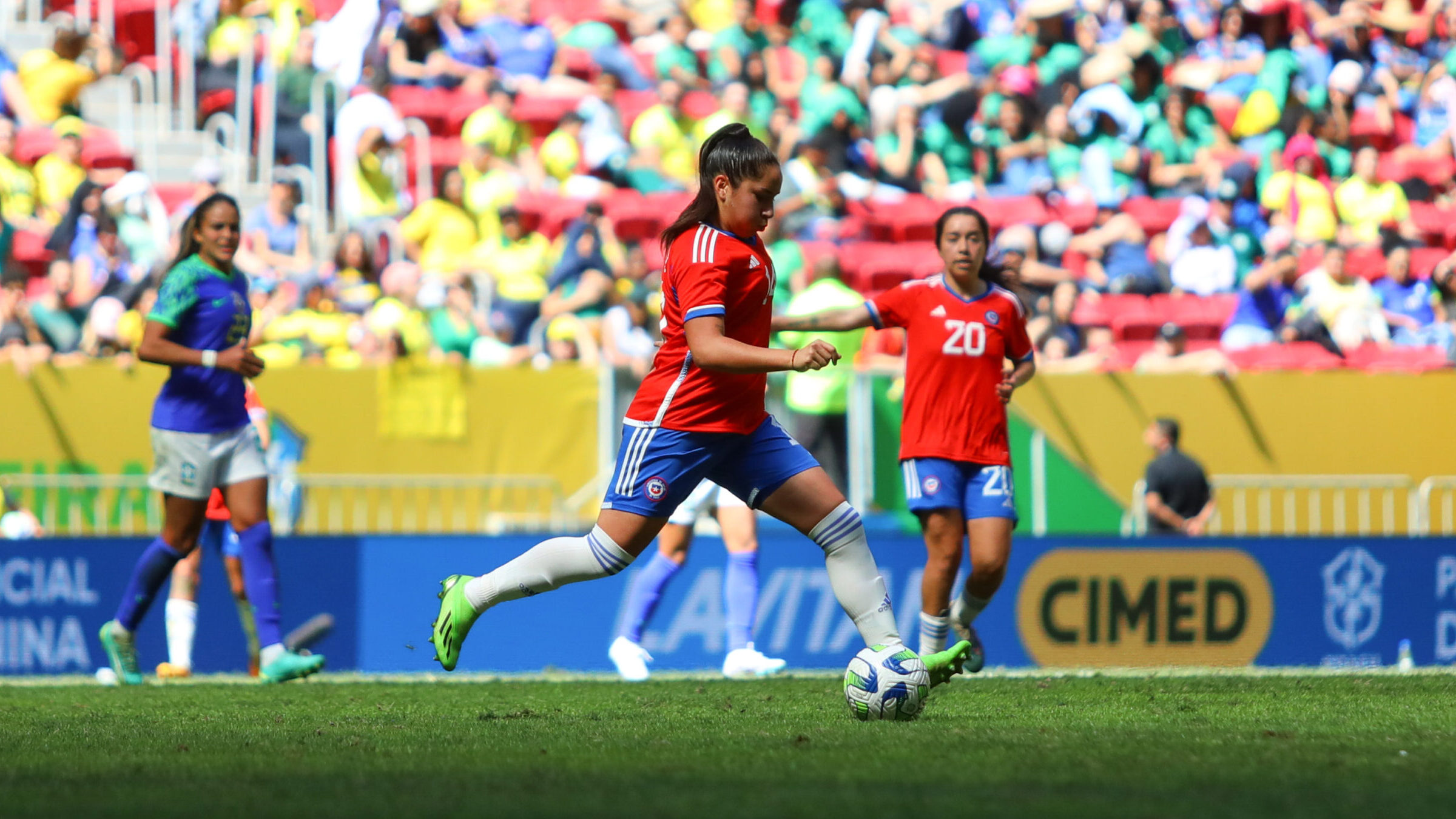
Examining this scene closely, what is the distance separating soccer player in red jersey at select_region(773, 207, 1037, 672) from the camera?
8242 millimetres

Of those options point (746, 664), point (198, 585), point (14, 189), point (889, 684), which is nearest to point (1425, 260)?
point (746, 664)

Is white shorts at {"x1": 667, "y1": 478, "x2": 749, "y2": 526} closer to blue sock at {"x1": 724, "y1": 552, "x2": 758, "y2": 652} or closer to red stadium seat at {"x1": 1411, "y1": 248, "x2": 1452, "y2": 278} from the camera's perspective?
blue sock at {"x1": 724, "y1": 552, "x2": 758, "y2": 652}

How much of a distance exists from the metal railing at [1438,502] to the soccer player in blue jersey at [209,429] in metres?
7.97

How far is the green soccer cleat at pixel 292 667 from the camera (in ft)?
28.2

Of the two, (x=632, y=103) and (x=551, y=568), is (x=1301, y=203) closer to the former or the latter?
(x=632, y=103)

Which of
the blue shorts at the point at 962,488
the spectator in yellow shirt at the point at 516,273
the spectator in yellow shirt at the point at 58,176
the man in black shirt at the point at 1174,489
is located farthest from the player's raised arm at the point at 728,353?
the spectator in yellow shirt at the point at 58,176

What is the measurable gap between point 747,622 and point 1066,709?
3.09 meters

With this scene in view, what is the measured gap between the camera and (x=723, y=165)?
20.2 feet

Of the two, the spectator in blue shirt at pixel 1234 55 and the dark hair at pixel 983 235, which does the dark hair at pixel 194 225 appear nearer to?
the dark hair at pixel 983 235

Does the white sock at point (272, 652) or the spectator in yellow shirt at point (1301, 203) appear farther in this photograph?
the spectator in yellow shirt at point (1301, 203)

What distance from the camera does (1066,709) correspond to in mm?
6914

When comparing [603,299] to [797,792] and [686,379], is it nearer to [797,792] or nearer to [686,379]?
[686,379]

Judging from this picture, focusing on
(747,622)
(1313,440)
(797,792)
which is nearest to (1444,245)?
(1313,440)

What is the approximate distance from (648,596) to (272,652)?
2006 millimetres
